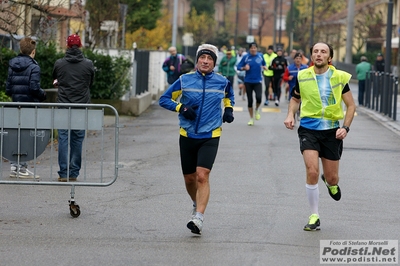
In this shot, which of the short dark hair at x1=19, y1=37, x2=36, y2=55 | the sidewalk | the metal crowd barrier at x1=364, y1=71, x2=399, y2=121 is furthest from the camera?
the metal crowd barrier at x1=364, y1=71, x2=399, y2=121

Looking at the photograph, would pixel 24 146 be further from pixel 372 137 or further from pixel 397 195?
pixel 372 137

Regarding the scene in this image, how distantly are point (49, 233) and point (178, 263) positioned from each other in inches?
68.9

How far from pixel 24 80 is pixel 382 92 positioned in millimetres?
16138

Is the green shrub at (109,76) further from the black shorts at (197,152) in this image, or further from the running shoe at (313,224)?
the running shoe at (313,224)

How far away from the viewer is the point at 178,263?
7.38 metres

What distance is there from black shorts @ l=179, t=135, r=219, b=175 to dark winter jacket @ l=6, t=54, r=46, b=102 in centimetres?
399

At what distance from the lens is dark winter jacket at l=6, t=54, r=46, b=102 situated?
12.3 metres

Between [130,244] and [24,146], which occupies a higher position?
[24,146]

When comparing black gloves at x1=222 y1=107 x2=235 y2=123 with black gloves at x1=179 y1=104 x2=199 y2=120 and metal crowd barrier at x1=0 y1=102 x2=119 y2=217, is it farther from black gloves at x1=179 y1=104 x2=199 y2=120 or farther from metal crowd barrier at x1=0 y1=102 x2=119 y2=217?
metal crowd barrier at x1=0 y1=102 x2=119 y2=217

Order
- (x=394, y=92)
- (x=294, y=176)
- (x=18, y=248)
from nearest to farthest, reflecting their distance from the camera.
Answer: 1. (x=18, y=248)
2. (x=294, y=176)
3. (x=394, y=92)

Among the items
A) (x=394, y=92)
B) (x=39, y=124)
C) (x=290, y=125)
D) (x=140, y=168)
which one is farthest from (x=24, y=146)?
(x=394, y=92)

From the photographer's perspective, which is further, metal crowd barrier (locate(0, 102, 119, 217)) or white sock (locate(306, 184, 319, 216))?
metal crowd barrier (locate(0, 102, 119, 217))

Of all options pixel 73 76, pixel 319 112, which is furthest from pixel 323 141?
pixel 73 76

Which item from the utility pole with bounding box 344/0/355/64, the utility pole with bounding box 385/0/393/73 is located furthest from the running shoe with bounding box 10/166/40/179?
the utility pole with bounding box 344/0/355/64
